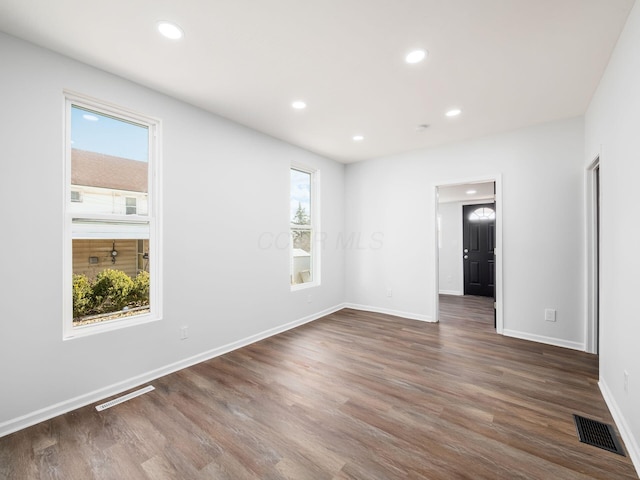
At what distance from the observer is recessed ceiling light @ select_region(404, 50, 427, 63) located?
2.19 meters

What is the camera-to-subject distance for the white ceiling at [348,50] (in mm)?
1794

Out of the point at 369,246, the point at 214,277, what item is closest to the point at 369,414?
the point at 214,277

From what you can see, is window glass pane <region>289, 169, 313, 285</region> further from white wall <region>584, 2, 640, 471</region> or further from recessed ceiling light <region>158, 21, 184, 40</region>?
white wall <region>584, 2, 640, 471</region>

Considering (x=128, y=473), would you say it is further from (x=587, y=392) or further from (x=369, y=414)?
(x=587, y=392)

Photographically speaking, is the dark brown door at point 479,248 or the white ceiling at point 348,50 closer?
the white ceiling at point 348,50

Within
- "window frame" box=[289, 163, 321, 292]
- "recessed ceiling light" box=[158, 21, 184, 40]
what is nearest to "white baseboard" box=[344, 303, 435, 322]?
"window frame" box=[289, 163, 321, 292]

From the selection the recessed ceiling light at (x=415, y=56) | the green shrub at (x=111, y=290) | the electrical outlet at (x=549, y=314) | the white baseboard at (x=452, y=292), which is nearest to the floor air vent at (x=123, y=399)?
the green shrub at (x=111, y=290)

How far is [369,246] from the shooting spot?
205 inches

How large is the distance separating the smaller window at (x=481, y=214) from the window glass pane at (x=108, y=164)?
21.9ft

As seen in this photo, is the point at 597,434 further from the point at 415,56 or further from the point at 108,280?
the point at 108,280

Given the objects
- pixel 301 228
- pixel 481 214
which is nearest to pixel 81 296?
pixel 301 228

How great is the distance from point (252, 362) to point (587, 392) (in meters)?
3.01

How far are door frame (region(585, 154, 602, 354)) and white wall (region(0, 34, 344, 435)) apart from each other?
135 inches

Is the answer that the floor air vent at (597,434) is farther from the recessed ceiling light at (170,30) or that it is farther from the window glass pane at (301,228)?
the recessed ceiling light at (170,30)
